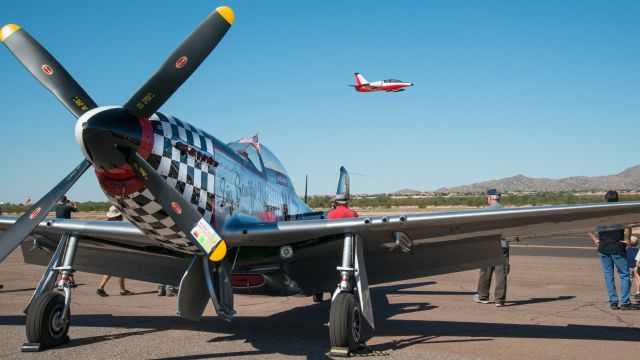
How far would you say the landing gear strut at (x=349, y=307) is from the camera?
19.7 ft

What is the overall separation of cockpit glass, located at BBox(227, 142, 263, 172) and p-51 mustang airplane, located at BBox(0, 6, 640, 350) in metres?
0.03

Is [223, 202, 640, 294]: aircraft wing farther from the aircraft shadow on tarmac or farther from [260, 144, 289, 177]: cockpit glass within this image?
[260, 144, 289, 177]: cockpit glass

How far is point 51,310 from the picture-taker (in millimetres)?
6406

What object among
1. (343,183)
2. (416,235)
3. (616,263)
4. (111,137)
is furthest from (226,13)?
(616,263)

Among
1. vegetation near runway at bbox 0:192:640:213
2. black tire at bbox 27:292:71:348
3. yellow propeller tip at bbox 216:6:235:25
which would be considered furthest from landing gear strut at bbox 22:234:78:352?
vegetation near runway at bbox 0:192:640:213

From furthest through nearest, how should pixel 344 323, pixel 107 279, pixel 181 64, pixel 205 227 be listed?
pixel 107 279, pixel 344 323, pixel 205 227, pixel 181 64

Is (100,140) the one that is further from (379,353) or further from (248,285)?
(379,353)

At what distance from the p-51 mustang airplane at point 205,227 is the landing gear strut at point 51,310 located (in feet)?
0.04

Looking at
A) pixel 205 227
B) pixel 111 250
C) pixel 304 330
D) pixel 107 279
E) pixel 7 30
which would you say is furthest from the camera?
pixel 107 279

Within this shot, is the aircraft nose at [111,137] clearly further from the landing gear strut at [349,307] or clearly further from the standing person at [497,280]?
the standing person at [497,280]

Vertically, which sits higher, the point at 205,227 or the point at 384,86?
the point at 384,86

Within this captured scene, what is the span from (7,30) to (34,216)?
6.51 ft

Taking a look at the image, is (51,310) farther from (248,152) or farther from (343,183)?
(343,183)

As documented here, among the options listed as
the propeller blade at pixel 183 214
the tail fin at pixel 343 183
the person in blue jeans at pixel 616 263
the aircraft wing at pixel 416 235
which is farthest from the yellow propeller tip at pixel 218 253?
the tail fin at pixel 343 183
